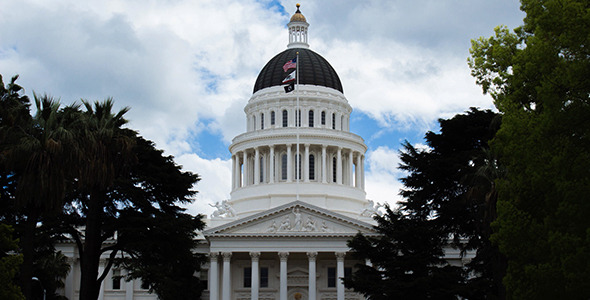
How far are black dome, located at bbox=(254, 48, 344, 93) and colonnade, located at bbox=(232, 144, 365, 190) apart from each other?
6834 mm

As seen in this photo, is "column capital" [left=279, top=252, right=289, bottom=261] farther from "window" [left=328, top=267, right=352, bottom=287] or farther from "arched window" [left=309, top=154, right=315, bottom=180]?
"arched window" [left=309, top=154, right=315, bottom=180]

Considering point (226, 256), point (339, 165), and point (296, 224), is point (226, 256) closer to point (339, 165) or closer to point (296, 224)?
point (296, 224)

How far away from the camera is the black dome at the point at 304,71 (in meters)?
82.9

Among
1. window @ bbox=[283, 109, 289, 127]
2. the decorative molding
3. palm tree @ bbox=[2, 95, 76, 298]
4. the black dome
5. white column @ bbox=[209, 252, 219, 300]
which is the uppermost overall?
the black dome

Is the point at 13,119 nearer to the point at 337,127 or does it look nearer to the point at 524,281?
the point at 524,281

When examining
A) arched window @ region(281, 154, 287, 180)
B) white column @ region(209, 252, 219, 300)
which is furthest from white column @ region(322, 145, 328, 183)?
white column @ region(209, 252, 219, 300)

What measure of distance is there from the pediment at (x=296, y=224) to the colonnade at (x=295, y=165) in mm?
11024

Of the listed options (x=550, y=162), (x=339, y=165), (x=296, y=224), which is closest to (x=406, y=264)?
(x=550, y=162)

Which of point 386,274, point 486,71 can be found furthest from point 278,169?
point 486,71

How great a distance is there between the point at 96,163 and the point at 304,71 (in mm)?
53132

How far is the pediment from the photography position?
2650 inches

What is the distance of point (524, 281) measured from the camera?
22.8 meters

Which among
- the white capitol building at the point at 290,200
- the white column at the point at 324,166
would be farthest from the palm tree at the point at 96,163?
the white column at the point at 324,166

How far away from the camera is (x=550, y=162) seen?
72.2 feet
